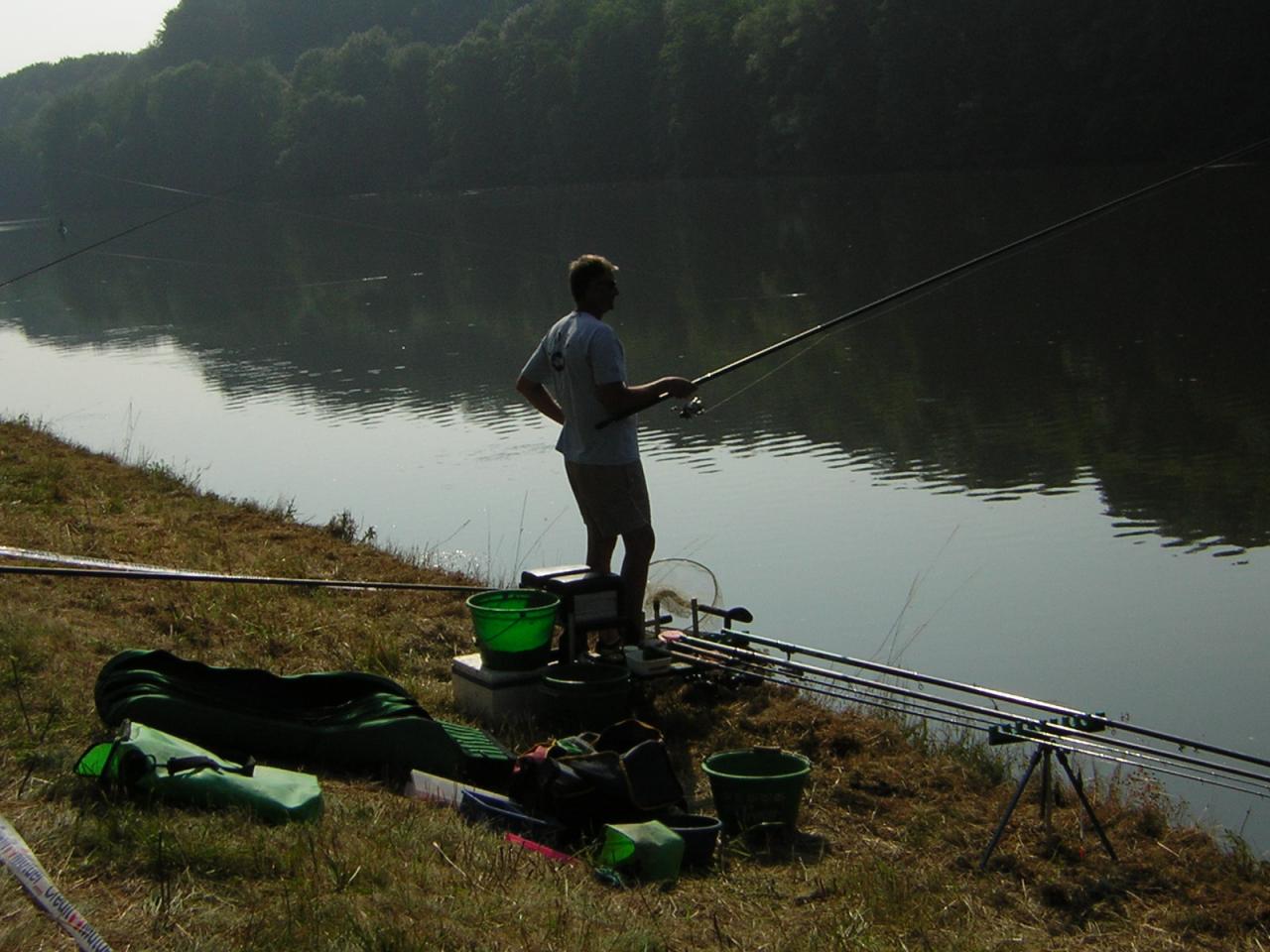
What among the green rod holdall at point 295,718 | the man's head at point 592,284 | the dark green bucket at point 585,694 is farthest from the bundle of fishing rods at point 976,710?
the man's head at point 592,284

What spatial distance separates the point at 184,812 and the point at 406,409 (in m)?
12.3

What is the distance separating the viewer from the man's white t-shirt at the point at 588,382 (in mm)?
5703

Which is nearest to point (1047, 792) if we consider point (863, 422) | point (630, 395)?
point (630, 395)

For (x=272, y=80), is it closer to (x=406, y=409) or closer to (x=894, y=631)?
(x=406, y=409)

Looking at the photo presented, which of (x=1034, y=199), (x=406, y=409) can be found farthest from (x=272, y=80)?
(x=406, y=409)

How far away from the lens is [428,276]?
3108 cm

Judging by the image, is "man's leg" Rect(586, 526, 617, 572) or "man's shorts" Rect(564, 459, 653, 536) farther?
"man's leg" Rect(586, 526, 617, 572)

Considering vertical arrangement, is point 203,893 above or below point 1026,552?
above

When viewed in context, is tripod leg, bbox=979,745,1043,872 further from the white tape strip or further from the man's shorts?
the white tape strip

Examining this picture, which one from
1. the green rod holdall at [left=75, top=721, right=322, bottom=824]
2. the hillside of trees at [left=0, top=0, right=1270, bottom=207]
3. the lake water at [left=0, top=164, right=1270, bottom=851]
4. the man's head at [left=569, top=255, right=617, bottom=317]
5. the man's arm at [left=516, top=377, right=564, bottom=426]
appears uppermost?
the hillside of trees at [left=0, top=0, right=1270, bottom=207]

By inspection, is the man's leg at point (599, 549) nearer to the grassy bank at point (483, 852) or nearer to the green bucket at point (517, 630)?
the green bucket at point (517, 630)

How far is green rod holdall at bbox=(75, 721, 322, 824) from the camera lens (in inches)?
153

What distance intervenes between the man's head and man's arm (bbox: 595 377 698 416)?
30 cm

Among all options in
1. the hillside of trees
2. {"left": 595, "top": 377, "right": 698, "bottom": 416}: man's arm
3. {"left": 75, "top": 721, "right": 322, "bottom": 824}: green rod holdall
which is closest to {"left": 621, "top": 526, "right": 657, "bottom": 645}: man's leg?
{"left": 595, "top": 377, "right": 698, "bottom": 416}: man's arm
